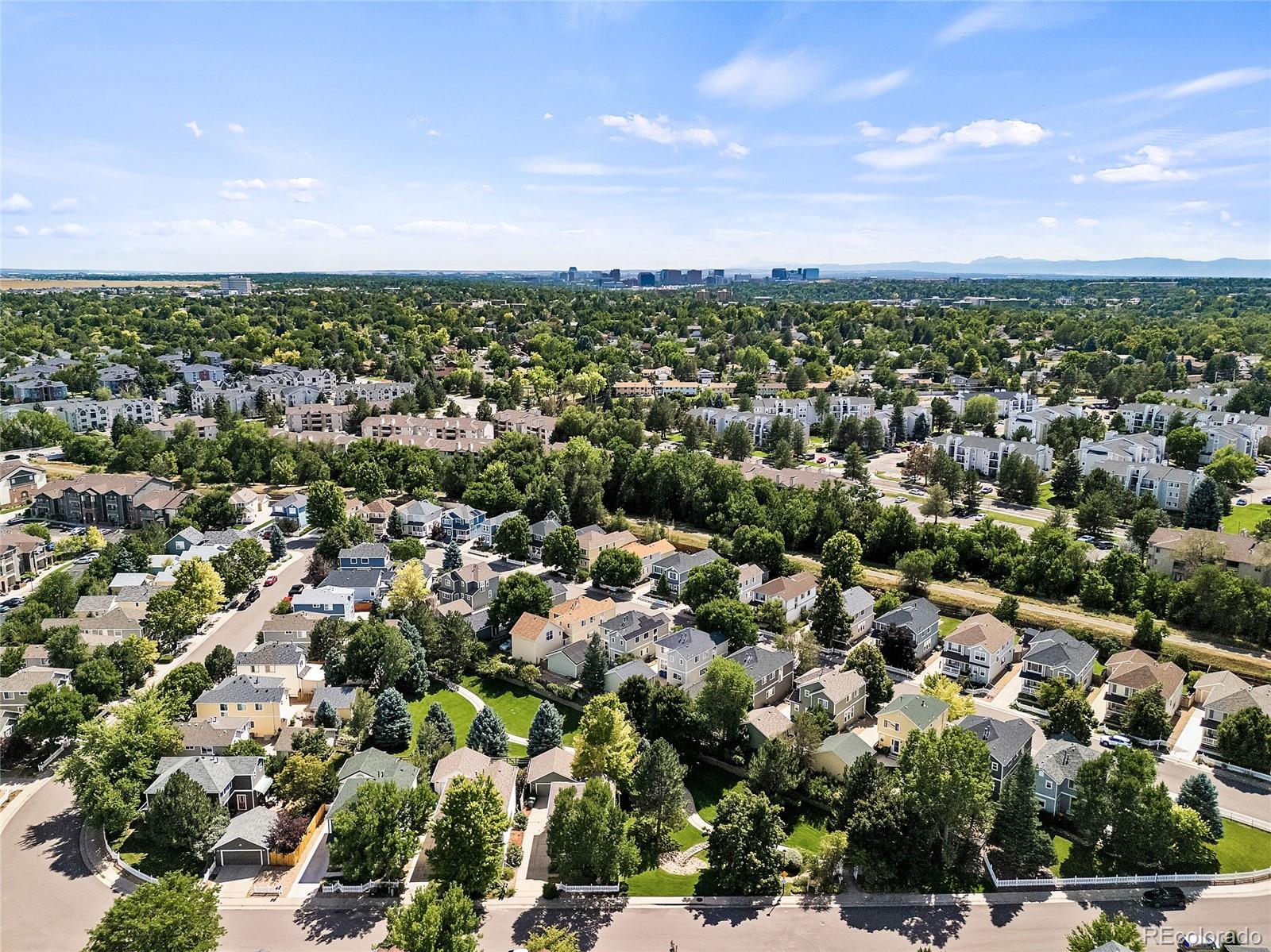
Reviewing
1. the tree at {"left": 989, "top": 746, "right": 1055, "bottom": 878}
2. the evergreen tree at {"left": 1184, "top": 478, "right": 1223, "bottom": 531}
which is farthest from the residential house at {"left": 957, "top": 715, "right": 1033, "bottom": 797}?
the evergreen tree at {"left": 1184, "top": 478, "right": 1223, "bottom": 531}

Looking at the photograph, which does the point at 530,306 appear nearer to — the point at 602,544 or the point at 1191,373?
the point at 1191,373

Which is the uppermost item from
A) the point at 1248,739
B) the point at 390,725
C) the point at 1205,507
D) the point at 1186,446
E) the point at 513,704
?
the point at 1186,446

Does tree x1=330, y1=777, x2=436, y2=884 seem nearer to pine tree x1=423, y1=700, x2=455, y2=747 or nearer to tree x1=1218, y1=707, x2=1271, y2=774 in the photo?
pine tree x1=423, y1=700, x2=455, y2=747

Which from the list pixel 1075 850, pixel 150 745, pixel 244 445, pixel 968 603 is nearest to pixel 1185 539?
pixel 968 603

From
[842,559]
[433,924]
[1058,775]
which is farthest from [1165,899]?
[842,559]

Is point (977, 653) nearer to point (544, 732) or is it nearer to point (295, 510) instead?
point (544, 732)

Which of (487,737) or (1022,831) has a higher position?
(1022,831)
